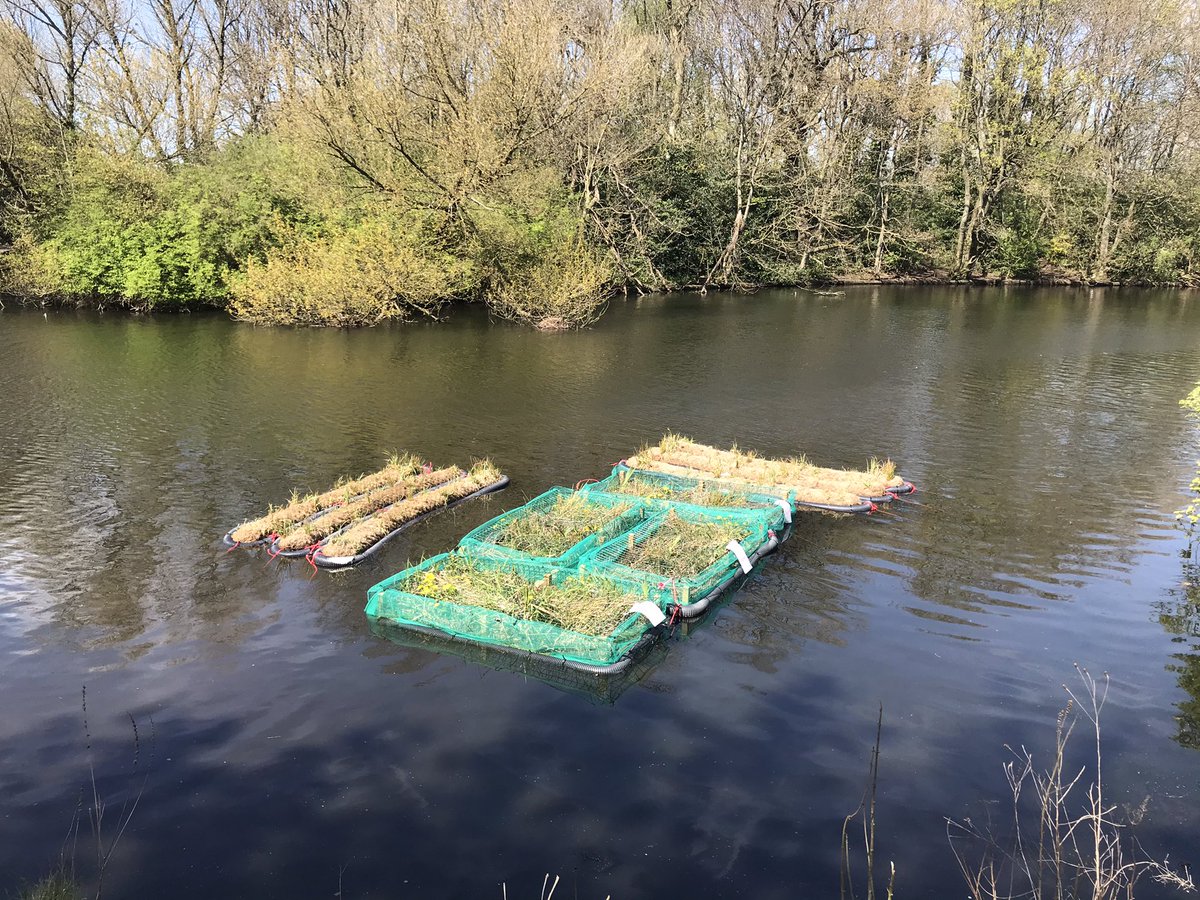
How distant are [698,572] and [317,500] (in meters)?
6.01

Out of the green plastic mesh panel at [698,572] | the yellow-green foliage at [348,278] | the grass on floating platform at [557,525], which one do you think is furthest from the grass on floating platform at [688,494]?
the yellow-green foliage at [348,278]

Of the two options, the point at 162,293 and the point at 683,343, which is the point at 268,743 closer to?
the point at 683,343

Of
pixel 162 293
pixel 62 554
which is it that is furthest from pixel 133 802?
pixel 162 293

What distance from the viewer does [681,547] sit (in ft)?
37.7

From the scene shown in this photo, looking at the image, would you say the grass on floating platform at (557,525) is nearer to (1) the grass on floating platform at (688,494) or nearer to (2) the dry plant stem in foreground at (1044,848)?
(1) the grass on floating platform at (688,494)

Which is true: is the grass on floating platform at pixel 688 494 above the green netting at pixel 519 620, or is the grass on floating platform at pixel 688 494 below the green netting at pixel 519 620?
above

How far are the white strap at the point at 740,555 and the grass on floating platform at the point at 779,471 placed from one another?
2.99 meters

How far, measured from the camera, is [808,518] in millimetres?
13391

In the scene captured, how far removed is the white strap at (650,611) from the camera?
372 inches

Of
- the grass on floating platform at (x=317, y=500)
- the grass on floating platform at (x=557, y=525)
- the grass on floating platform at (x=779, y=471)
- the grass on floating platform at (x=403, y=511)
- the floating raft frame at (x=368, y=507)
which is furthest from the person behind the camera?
the grass on floating platform at (x=779, y=471)

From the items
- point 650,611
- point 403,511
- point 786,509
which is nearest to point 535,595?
point 650,611

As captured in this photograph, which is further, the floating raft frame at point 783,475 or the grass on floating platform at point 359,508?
the floating raft frame at point 783,475

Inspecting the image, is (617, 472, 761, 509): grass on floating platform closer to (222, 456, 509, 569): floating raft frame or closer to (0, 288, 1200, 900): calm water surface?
(0, 288, 1200, 900): calm water surface

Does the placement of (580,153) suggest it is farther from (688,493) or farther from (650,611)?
(650,611)
